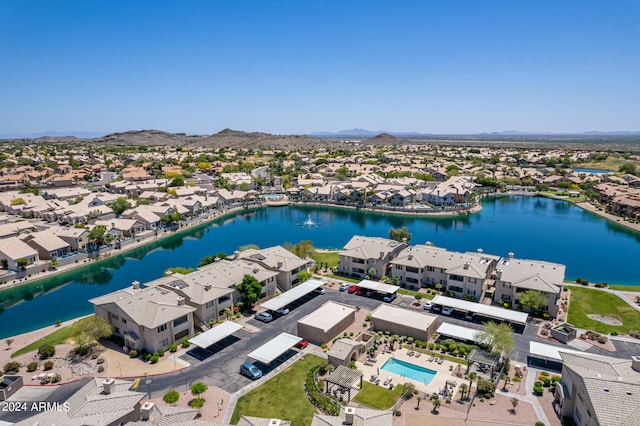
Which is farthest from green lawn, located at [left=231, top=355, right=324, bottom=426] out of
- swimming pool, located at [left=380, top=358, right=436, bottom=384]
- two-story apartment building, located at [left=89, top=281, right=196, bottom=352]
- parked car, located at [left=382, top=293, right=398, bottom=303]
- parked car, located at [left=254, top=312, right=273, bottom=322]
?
parked car, located at [left=382, top=293, right=398, bottom=303]

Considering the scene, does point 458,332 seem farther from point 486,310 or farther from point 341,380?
point 341,380

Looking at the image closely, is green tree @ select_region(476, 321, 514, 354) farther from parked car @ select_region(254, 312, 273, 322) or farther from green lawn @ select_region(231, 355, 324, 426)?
parked car @ select_region(254, 312, 273, 322)

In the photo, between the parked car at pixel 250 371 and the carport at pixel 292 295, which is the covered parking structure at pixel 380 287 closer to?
the carport at pixel 292 295

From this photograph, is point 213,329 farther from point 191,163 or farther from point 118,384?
point 191,163

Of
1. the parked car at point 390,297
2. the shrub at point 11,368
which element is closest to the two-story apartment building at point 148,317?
the shrub at point 11,368

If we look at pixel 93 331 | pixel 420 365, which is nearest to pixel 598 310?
pixel 420 365
